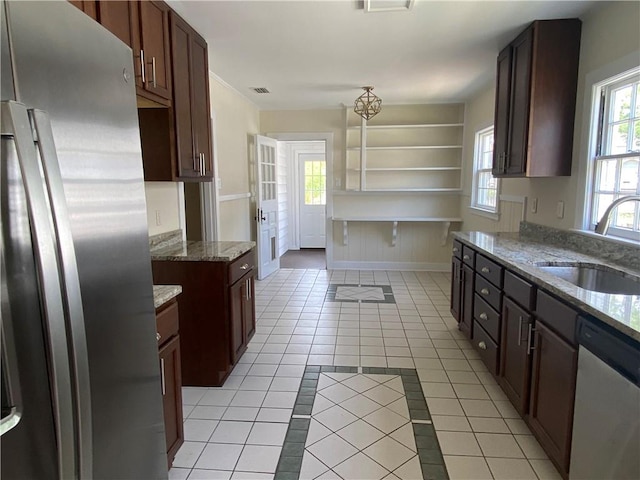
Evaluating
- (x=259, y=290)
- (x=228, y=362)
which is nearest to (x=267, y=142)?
(x=259, y=290)

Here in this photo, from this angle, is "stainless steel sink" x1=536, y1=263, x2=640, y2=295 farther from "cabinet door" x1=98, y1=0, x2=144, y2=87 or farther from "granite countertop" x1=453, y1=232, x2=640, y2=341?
"cabinet door" x1=98, y1=0, x2=144, y2=87

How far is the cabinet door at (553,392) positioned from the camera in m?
1.60

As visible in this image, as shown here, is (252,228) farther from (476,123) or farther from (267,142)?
(476,123)

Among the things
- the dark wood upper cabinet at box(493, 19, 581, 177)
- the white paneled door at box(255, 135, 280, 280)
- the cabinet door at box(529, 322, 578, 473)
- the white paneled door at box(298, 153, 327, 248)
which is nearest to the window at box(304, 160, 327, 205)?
the white paneled door at box(298, 153, 327, 248)

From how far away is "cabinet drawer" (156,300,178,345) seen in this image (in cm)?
159

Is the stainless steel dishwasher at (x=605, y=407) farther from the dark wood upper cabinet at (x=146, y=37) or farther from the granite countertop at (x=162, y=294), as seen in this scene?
the dark wood upper cabinet at (x=146, y=37)

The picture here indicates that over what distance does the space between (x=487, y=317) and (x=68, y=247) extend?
98.3 inches

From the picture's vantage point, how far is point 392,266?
5.97 m

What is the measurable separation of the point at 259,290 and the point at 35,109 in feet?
14.0

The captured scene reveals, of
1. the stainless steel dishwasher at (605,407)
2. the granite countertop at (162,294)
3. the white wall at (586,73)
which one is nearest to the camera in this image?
the stainless steel dishwasher at (605,407)

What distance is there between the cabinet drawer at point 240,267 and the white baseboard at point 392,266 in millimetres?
3148

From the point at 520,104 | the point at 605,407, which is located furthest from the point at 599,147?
the point at 605,407

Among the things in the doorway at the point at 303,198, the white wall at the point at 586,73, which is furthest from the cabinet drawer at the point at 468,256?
the doorway at the point at 303,198

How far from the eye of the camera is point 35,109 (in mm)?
731
